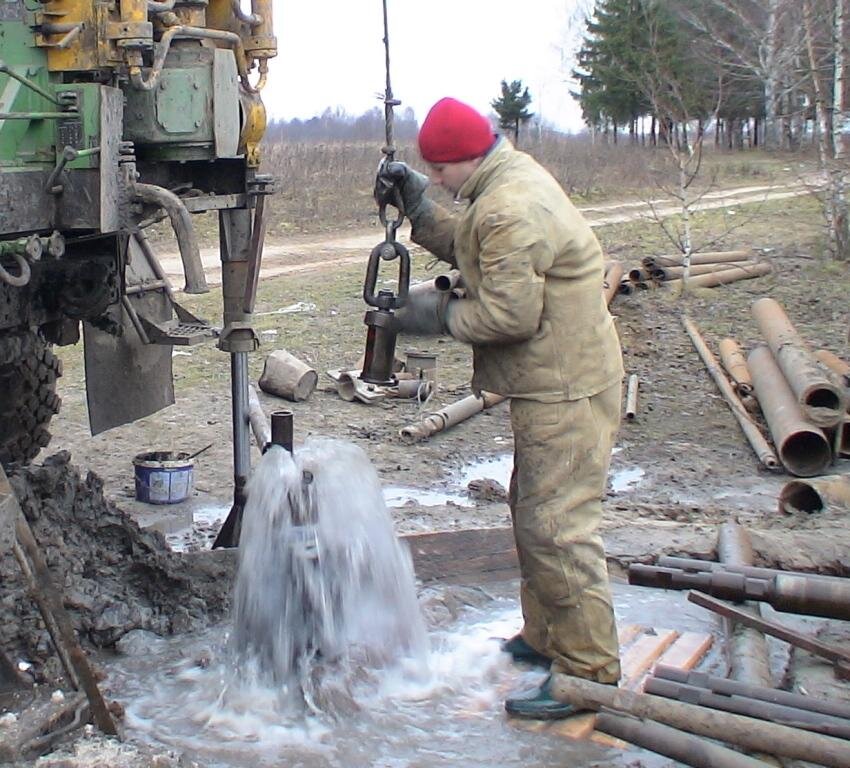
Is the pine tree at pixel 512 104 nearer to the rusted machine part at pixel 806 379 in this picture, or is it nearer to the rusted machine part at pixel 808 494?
the rusted machine part at pixel 806 379

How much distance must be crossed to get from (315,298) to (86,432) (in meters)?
5.46

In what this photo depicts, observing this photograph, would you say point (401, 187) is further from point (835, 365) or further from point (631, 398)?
point (835, 365)

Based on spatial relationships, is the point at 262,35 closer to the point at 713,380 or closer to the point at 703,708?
the point at 703,708

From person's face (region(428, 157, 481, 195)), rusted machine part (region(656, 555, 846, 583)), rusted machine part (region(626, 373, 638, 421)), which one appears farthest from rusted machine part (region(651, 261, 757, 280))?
person's face (region(428, 157, 481, 195))

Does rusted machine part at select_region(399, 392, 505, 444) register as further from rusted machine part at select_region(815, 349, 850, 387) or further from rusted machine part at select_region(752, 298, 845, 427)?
rusted machine part at select_region(815, 349, 850, 387)

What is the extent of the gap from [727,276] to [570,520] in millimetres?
10490

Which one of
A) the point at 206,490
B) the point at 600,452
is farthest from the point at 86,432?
the point at 600,452

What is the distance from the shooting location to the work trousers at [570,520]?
13.7 ft

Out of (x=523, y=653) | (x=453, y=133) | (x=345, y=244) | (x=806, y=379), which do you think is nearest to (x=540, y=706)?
(x=523, y=653)

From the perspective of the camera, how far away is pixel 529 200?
4039 mm

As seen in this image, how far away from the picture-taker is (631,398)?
9.57 metres

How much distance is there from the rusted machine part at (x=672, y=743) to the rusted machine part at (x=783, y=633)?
821mm

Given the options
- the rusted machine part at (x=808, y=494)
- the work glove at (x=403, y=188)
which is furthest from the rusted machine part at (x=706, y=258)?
the work glove at (x=403, y=188)

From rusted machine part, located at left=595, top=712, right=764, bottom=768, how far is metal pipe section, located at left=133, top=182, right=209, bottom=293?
7.88 ft
